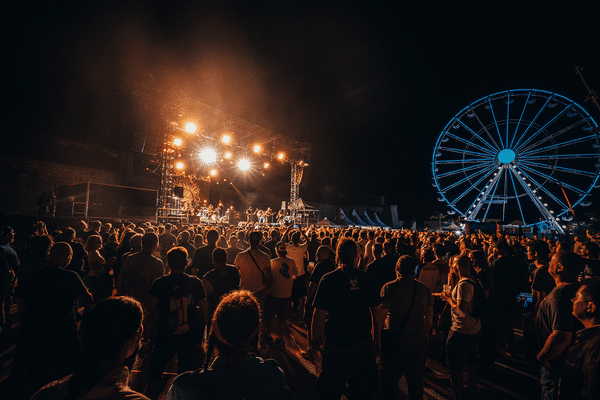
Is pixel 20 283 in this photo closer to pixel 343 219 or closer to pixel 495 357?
pixel 495 357

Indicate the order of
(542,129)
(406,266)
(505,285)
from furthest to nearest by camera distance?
(542,129) → (505,285) → (406,266)

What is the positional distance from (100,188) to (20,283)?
1928cm

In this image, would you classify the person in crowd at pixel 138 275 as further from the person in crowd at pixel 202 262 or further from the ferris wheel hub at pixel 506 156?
the ferris wheel hub at pixel 506 156

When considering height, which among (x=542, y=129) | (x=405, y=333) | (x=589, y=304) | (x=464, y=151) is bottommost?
(x=405, y=333)

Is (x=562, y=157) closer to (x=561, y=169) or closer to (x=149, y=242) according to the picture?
(x=561, y=169)

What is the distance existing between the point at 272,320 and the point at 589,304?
13.4 ft

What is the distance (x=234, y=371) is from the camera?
1.22m

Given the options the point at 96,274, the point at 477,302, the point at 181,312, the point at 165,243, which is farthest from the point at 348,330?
the point at 165,243

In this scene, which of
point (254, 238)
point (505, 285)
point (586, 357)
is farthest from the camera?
point (505, 285)

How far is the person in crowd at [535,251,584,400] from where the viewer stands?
2055mm

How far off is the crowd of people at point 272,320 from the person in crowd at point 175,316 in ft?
0.04

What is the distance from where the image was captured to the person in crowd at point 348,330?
2451 millimetres

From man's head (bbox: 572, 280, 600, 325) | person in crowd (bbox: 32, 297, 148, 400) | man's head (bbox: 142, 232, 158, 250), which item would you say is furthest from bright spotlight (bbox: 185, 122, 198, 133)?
man's head (bbox: 572, 280, 600, 325)

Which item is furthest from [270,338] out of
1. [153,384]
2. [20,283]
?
[20,283]
